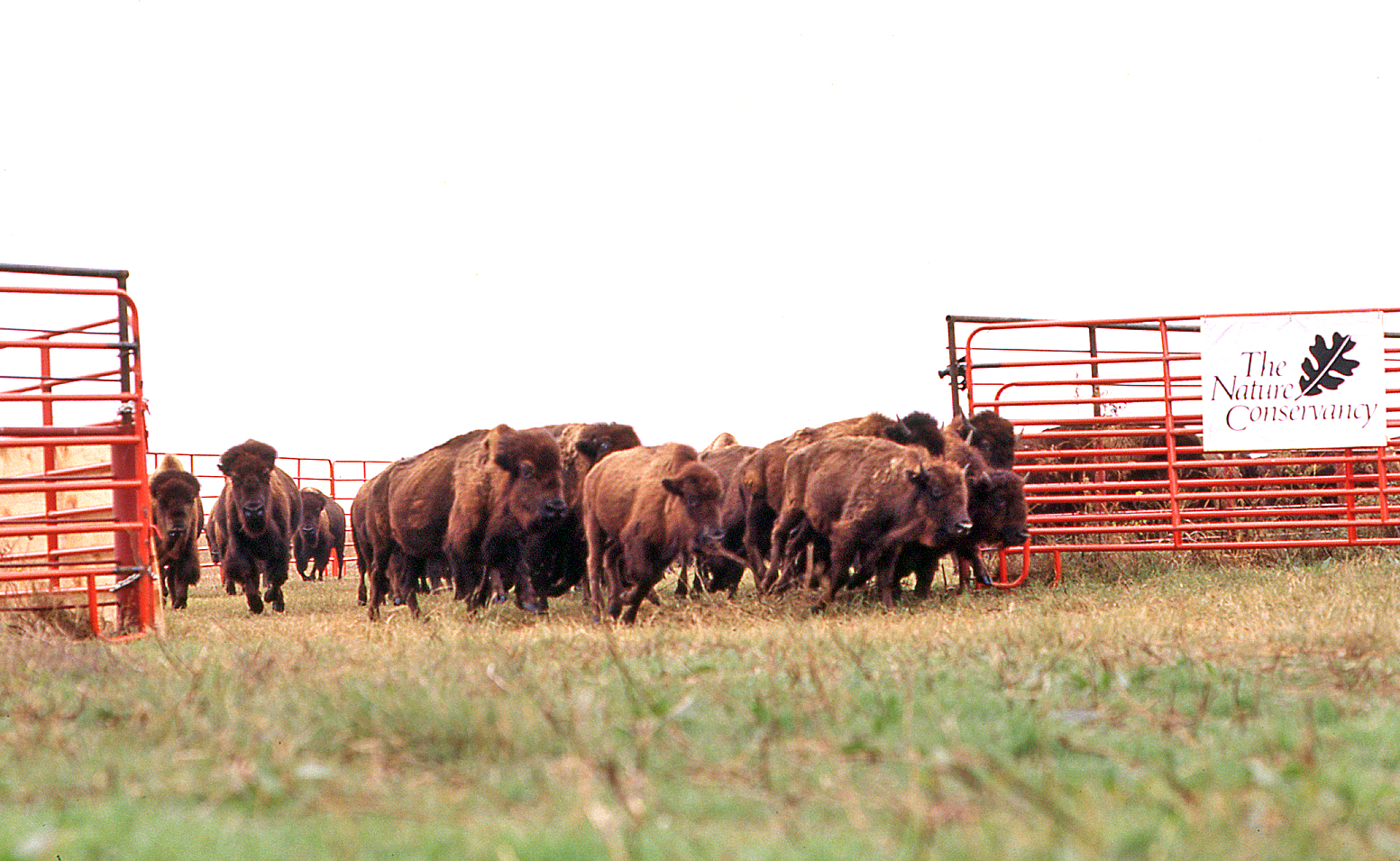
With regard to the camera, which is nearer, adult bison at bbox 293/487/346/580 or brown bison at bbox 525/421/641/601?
brown bison at bbox 525/421/641/601

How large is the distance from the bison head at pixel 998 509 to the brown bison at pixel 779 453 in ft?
2.09

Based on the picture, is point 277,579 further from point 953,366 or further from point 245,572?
point 953,366

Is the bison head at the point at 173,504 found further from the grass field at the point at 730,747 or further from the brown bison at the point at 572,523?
the grass field at the point at 730,747

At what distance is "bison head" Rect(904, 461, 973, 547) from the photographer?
37.1ft

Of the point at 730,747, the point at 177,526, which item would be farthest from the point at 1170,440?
the point at 177,526

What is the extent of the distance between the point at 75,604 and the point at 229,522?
5334 millimetres

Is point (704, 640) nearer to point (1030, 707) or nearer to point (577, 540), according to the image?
point (1030, 707)

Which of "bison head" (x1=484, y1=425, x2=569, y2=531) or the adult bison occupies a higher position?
"bison head" (x1=484, y1=425, x2=569, y2=531)

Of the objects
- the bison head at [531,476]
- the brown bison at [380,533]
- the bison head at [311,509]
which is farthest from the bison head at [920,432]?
the bison head at [311,509]

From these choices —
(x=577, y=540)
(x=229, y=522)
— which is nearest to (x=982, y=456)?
(x=577, y=540)

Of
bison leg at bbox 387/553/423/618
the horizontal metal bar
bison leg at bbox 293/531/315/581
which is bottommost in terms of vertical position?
bison leg at bbox 293/531/315/581

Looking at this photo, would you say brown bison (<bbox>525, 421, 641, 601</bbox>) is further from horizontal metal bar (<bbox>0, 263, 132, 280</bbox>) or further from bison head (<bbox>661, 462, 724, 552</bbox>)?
horizontal metal bar (<bbox>0, 263, 132, 280</bbox>)

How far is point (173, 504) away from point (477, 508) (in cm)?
506

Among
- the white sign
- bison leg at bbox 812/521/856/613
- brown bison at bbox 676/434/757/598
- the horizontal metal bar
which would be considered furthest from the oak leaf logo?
the horizontal metal bar
